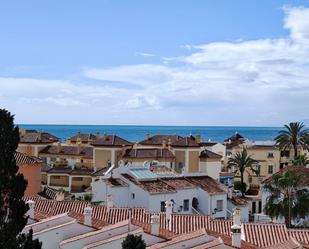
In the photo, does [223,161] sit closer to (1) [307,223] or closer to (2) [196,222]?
(1) [307,223]

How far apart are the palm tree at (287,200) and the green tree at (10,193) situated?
28137 mm

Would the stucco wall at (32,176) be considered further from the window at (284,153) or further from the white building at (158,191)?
the window at (284,153)

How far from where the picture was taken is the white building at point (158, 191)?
153 ft

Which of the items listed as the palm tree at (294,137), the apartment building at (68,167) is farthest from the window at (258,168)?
the apartment building at (68,167)

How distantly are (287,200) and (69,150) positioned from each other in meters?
38.5

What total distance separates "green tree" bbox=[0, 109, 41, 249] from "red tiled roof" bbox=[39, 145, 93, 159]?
57896 millimetres

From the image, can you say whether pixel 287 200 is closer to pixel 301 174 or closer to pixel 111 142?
pixel 301 174

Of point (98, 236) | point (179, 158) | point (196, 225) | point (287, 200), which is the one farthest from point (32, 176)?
point (98, 236)

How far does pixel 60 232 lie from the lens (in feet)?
84.7

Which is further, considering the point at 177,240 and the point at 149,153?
the point at 149,153

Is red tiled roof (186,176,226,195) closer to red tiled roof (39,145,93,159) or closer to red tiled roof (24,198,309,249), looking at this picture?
red tiled roof (24,198,309,249)

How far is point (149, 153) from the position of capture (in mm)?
69312

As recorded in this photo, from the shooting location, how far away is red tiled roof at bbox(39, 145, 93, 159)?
78.1 meters

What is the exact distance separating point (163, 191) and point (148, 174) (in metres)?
3.11
